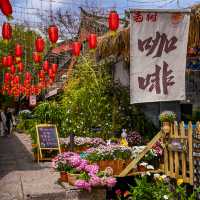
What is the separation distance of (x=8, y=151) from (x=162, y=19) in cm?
1167

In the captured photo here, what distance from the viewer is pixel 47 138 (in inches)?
575

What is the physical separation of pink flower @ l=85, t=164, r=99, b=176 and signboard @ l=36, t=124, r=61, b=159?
5138 millimetres

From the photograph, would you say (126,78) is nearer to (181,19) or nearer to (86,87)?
(86,87)

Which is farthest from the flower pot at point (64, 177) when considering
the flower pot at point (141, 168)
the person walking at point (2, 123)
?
the person walking at point (2, 123)

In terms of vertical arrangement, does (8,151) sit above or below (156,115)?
below

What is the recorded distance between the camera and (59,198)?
924 cm

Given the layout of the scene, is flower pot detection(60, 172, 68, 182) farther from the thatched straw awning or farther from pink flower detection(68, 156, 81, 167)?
the thatched straw awning

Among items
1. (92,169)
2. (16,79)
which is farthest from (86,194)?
(16,79)

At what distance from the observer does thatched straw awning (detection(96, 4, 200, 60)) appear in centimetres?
1017

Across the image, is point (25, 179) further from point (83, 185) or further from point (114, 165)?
point (83, 185)

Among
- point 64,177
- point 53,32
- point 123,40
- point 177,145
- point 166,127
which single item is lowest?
point 64,177

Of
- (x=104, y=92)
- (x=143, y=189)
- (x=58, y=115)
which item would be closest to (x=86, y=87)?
(x=104, y=92)

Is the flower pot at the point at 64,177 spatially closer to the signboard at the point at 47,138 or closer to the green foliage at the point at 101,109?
the signboard at the point at 47,138

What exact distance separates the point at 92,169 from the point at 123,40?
402 centimetres
